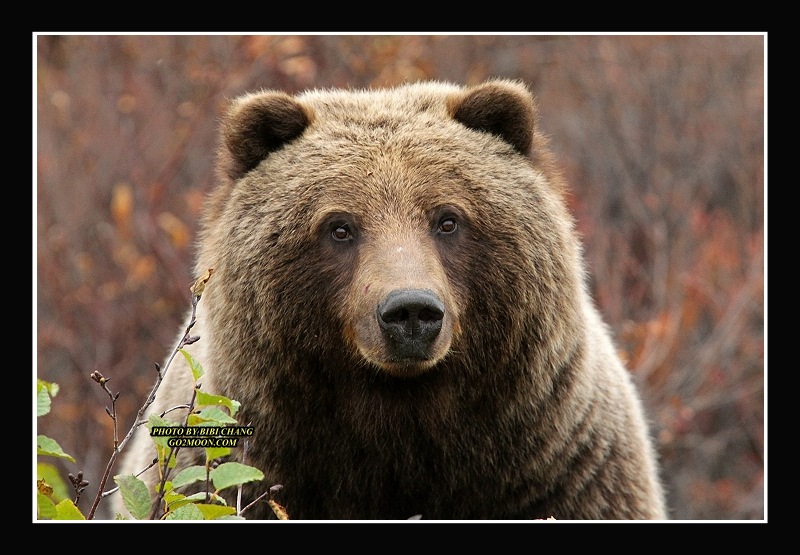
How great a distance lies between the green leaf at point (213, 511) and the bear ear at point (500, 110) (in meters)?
2.35

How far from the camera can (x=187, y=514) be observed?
4297mm

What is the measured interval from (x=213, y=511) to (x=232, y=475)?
16 cm

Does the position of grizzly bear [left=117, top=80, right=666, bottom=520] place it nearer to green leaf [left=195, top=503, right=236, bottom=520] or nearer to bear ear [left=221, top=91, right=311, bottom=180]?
bear ear [left=221, top=91, right=311, bottom=180]

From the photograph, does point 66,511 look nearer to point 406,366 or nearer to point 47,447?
point 47,447

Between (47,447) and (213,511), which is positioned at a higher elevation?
(47,447)

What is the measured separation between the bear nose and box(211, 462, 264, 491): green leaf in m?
0.81

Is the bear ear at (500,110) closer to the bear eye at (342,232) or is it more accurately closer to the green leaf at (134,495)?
the bear eye at (342,232)

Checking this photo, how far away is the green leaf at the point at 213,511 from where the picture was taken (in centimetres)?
423

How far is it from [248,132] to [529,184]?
1.40 meters

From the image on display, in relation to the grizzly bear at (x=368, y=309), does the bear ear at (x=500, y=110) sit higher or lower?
higher

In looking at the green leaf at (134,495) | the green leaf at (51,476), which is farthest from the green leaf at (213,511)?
the green leaf at (51,476)

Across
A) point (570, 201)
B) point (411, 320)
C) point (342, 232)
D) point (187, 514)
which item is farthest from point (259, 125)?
point (570, 201)

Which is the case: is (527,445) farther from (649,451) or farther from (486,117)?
(486,117)

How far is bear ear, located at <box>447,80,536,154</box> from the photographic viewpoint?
5547 mm
